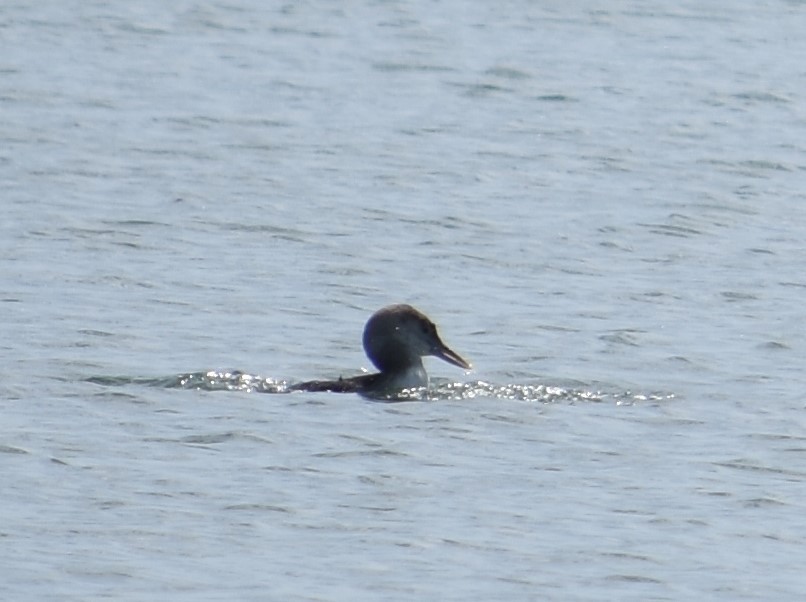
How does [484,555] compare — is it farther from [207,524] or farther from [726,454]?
[726,454]

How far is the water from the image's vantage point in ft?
35.4

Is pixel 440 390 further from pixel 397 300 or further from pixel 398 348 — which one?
pixel 397 300

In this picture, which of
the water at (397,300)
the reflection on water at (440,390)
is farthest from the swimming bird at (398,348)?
the water at (397,300)

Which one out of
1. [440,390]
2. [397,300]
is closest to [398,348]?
[440,390]

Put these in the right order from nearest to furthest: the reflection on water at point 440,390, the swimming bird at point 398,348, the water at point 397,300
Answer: the water at point 397,300, the reflection on water at point 440,390, the swimming bird at point 398,348

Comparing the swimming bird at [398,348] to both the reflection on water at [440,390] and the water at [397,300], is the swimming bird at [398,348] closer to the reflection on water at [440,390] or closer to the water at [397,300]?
the reflection on water at [440,390]

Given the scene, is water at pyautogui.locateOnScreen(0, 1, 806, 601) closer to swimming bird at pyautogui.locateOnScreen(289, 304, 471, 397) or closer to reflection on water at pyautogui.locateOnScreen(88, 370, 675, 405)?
reflection on water at pyautogui.locateOnScreen(88, 370, 675, 405)

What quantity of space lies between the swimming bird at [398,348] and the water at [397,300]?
0.94 ft

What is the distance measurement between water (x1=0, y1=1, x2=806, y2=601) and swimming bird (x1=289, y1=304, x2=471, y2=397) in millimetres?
287

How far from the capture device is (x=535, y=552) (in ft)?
35.2

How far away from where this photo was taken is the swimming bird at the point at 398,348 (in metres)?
14.2

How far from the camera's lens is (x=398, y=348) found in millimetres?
14320

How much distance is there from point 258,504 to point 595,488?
1623 millimetres

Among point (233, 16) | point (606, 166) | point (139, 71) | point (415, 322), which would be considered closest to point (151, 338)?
point (415, 322)
